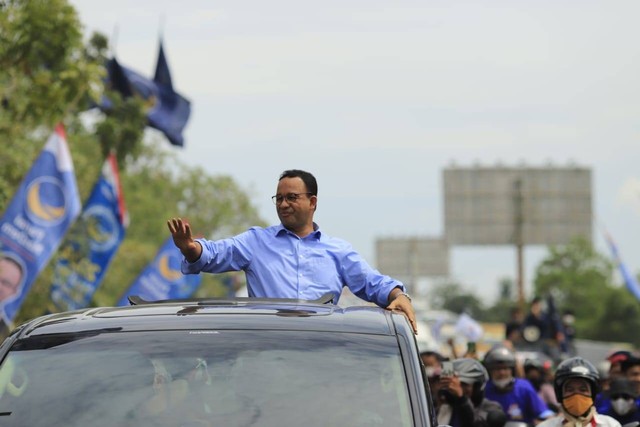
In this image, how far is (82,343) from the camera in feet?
19.4

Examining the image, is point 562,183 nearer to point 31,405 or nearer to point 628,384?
point 628,384

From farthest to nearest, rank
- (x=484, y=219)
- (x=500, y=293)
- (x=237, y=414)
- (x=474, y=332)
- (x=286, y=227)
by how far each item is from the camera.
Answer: (x=500, y=293)
(x=484, y=219)
(x=474, y=332)
(x=286, y=227)
(x=237, y=414)

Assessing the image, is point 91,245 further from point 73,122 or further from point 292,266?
point 292,266

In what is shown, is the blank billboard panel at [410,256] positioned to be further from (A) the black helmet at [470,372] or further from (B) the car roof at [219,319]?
(B) the car roof at [219,319]

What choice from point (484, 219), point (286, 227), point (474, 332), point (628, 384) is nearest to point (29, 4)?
point (628, 384)

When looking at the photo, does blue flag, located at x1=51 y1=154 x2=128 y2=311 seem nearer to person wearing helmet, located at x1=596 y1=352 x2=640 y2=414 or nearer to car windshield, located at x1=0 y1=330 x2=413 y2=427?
person wearing helmet, located at x1=596 y1=352 x2=640 y2=414

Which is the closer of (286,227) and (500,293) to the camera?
(286,227)

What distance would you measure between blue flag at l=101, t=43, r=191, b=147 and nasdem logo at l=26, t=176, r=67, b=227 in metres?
10.9

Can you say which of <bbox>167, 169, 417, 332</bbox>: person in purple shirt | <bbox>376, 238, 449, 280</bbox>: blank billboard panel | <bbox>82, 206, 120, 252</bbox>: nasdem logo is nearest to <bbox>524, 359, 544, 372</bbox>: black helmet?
<bbox>167, 169, 417, 332</bbox>: person in purple shirt

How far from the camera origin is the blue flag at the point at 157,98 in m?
34.7

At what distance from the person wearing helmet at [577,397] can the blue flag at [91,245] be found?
1939 centimetres

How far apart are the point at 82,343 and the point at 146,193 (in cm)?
6457

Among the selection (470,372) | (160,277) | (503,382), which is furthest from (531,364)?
(160,277)

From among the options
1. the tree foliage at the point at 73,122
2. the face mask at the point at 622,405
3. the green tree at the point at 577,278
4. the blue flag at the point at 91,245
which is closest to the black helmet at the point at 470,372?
the face mask at the point at 622,405
